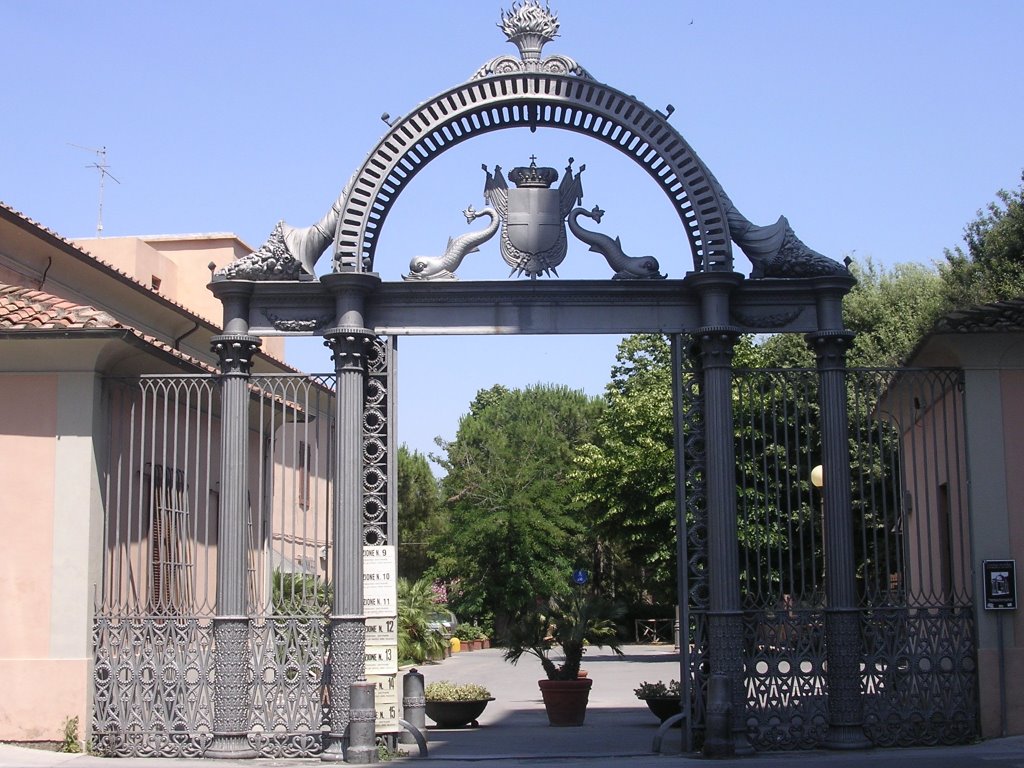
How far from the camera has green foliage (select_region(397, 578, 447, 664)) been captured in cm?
3070

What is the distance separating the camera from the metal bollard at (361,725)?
40.3 ft

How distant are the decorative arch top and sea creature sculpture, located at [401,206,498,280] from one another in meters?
0.55

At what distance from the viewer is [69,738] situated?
1268cm

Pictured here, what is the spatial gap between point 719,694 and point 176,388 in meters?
6.40

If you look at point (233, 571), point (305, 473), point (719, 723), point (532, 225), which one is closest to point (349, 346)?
point (532, 225)

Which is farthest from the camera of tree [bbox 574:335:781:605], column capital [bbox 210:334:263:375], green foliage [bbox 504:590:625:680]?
tree [bbox 574:335:781:605]

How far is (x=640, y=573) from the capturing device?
5225 cm

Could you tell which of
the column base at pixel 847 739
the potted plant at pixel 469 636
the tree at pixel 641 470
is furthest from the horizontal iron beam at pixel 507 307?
the potted plant at pixel 469 636

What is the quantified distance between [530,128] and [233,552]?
5415mm

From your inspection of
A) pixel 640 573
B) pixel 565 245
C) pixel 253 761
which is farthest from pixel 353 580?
pixel 640 573

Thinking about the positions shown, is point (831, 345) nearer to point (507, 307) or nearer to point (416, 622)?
point (507, 307)

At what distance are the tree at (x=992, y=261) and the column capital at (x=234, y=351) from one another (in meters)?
18.4

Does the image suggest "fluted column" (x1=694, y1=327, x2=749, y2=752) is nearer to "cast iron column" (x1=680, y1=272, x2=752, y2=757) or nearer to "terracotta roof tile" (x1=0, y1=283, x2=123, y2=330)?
"cast iron column" (x1=680, y1=272, x2=752, y2=757)

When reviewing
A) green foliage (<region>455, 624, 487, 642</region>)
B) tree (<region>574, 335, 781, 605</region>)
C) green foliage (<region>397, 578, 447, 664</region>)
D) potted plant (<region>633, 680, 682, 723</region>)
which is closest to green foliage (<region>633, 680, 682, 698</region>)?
potted plant (<region>633, 680, 682, 723</region>)
